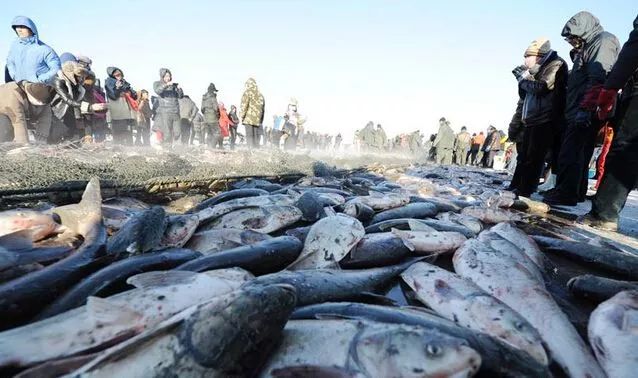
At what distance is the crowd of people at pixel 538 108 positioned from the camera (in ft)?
13.0

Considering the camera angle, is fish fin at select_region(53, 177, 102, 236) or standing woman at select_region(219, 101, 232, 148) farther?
standing woman at select_region(219, 101, 232, 148)

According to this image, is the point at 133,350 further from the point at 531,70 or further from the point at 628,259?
the point at 531,70

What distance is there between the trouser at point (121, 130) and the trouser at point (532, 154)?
1171 cm

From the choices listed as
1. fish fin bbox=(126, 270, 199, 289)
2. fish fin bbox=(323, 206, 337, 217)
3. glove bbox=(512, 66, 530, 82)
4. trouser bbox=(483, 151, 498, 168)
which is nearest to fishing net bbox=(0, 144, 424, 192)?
fish fin bbox=(323, 206, 337, 217)

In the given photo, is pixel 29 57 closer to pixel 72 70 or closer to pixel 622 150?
pixel 72 70

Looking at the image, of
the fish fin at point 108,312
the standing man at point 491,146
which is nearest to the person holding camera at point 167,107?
the fish fin at point 108,312

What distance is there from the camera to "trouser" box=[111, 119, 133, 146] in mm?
10798

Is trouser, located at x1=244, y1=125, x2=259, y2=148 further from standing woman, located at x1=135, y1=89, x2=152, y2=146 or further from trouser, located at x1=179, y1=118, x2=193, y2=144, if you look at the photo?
standing woman, located at x1=135, y1=89, x2=152, y2=146

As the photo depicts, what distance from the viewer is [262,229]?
3.24 meters

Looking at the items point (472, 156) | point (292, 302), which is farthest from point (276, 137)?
point (292, 302)

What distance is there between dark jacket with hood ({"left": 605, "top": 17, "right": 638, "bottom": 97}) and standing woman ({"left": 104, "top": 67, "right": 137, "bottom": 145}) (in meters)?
12.0

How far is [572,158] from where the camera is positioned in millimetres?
5191

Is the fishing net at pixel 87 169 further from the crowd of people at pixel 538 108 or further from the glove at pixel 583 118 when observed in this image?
the glove at pixel 583 118

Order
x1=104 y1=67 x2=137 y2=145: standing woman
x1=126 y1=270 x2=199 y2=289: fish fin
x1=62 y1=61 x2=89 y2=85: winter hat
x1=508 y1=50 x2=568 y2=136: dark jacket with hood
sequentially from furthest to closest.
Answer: x1=104 y1=67 x2=137 y2=145: standing woman, x1=62 y1=61 x2=89 y2=85: winter hat, x1=508 y1=50 x2=568 y2=136: dark jacket with hood, x1=126 y1=270 x2=199 y2=289: fish fin
